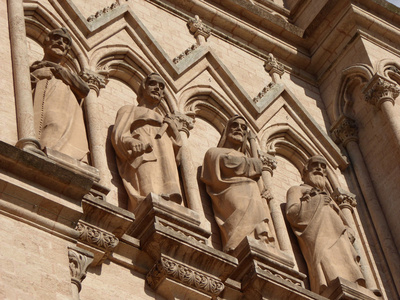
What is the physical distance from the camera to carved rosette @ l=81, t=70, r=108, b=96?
12648mm

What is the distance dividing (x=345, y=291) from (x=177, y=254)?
238cm

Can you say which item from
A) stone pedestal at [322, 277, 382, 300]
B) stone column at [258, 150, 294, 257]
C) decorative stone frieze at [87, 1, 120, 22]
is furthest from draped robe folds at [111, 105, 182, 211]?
stone pedestal at [322, 277, 382, 300]

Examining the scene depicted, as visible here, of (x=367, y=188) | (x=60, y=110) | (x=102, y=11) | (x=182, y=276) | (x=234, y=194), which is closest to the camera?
(x=182, y=276)

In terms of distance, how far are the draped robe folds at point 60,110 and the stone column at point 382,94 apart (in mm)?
5130

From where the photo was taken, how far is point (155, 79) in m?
12.8

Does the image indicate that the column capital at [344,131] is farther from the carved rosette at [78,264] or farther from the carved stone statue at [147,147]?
the carved rosette at [78,264]

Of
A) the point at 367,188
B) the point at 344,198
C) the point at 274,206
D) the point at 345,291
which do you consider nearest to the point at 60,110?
the point at 274,206

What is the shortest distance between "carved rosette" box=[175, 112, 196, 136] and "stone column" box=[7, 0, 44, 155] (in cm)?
283

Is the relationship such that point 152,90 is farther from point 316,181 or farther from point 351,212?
point 351,212

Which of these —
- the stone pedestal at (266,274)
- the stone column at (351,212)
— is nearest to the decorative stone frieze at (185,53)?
the stone column at (351,212)

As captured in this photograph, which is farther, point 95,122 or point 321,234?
point 321,234

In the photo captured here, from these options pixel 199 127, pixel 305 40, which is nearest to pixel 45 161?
pixel 199 127

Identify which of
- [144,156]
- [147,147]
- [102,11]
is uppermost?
[102,11]

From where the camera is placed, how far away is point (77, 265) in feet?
29.7
